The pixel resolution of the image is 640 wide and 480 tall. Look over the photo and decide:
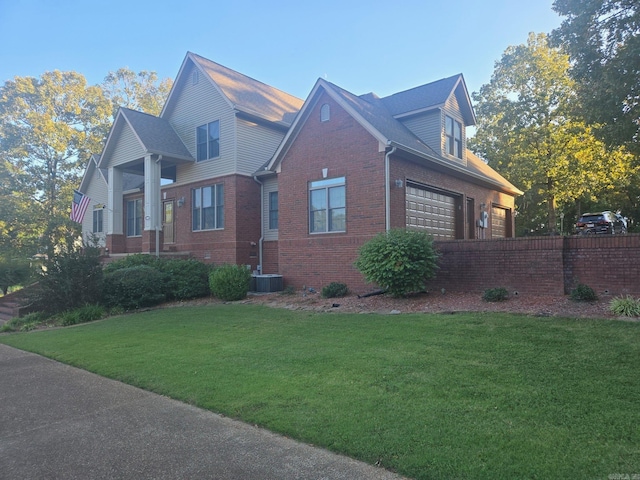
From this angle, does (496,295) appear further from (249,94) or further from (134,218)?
(134,218)

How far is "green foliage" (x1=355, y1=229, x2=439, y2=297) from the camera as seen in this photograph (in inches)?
422

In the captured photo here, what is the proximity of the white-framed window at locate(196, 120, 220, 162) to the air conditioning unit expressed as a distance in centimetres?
632

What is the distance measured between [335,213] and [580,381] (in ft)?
33.8

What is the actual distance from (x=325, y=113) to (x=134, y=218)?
551 inches

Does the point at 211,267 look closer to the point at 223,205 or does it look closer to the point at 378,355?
the point at 223,205

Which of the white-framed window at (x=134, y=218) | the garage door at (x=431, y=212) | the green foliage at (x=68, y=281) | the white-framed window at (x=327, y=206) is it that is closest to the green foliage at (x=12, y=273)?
the white-framed window at (x=134, y=218)

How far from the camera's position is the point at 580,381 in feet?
15.4

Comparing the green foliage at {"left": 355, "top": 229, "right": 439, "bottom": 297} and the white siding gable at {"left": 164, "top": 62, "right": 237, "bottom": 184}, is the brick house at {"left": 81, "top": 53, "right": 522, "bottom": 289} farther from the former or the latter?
the green foliage at {"left": 355, "top": 229, "right": 439, "bottom": 297}

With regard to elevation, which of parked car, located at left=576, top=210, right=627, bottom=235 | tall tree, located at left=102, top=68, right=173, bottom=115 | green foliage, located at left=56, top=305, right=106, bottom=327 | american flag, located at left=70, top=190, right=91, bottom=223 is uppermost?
tall tree, located at left=102, top=68, right=173, bottom=115

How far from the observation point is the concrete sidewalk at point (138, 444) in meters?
3.41

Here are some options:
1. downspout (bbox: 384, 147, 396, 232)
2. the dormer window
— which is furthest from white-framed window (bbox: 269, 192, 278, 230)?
the dormer window

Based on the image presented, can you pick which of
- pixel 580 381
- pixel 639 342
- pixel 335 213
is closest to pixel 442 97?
pixel 335 213

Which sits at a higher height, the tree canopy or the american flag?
the tree canopy

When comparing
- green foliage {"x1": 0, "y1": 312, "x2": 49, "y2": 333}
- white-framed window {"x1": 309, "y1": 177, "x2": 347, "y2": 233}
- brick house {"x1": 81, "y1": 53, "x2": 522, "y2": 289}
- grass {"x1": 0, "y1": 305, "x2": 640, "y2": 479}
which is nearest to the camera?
grass {"x1": 0, "y1": 305, "x2": 640, "y2": 479}
